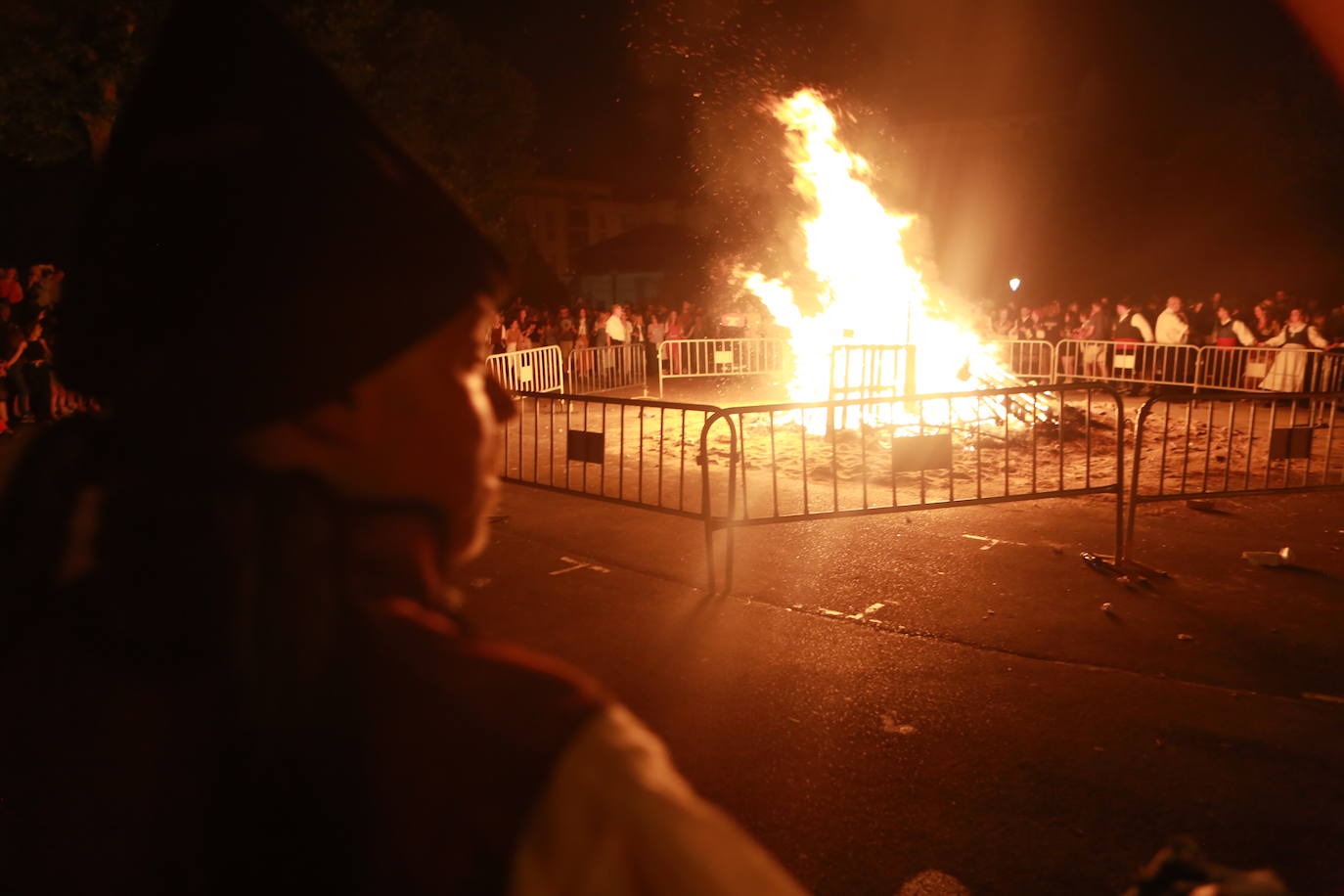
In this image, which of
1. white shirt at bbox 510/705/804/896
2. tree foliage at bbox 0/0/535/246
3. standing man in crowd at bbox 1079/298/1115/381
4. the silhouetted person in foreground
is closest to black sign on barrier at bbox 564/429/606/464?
the silhouetted person in foreground

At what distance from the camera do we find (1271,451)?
689cm

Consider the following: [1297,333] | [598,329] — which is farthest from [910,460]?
[598,329]

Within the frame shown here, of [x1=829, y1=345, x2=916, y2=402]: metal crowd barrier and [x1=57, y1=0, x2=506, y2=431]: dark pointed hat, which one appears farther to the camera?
[x1=829, y1=345, x2=916, y2=402]: metal crowd barrier

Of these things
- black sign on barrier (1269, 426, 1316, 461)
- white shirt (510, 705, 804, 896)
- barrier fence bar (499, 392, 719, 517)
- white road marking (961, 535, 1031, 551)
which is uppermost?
white shirt (510, 705, 804, 896)

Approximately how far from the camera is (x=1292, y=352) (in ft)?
44.5

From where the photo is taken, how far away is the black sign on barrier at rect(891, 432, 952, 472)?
661cm

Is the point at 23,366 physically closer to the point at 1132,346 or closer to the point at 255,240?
the point at 255,240

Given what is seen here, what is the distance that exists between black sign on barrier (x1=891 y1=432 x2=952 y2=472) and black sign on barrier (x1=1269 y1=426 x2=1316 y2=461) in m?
2.62

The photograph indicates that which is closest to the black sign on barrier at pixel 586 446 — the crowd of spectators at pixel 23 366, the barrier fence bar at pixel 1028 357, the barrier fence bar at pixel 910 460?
the barrier fence bar at pixel 910 460

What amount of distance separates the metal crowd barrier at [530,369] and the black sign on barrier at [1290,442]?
28.3 ft

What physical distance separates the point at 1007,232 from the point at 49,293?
29738 mm

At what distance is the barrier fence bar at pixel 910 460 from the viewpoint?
6828 mm

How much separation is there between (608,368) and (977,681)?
1426 centimetres

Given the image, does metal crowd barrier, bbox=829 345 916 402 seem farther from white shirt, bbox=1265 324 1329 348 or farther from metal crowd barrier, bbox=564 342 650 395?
white shirt, bbox=1265 324 1329 348
